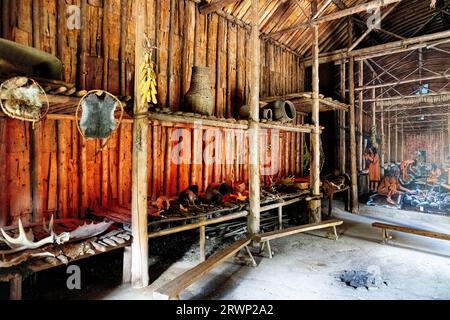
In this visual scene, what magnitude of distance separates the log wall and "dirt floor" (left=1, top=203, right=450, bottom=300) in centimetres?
162

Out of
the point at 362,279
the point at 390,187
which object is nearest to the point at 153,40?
the point at 362,279

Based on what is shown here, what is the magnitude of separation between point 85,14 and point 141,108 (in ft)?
10.0

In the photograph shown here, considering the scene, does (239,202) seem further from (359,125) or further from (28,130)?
(359,125)

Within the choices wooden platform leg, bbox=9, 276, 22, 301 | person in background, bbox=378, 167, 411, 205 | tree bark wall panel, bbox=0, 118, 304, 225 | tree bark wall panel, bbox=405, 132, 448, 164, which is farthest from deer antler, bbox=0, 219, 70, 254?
tree bark wall panel, bbox=405, 132, 448, 164

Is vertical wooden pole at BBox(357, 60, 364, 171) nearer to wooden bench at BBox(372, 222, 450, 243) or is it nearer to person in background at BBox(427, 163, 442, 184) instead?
person in background at BBox(427, 163, 442, 184)

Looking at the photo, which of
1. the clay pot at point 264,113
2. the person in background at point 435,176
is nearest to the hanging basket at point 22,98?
the clay pot at point 264,113

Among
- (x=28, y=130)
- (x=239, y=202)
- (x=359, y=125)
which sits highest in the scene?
(x=359, y=125)

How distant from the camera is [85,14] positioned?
6195 mm

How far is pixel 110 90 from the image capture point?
671 cm

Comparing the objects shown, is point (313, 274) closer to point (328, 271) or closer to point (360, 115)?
point (328, 271)

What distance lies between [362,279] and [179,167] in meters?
5.28

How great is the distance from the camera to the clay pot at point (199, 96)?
707cm

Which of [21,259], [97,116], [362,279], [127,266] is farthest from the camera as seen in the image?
[362,279]
